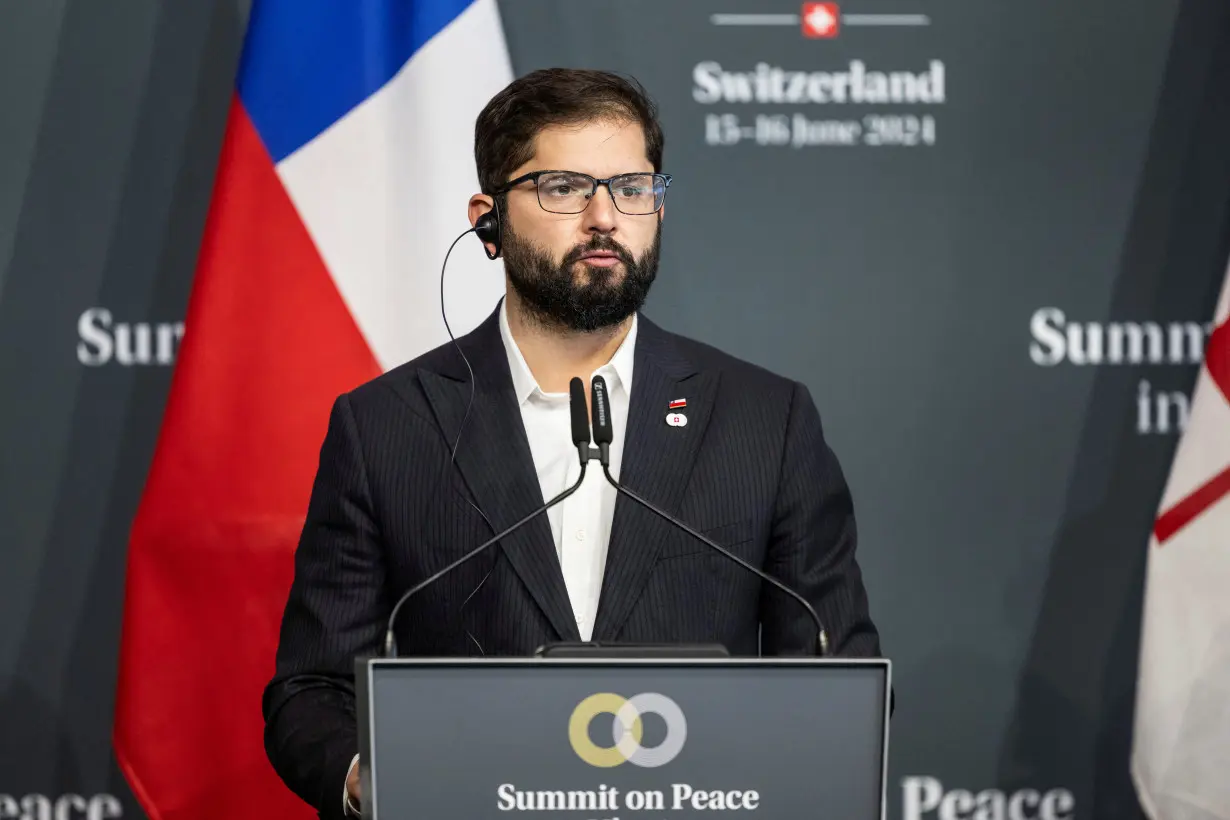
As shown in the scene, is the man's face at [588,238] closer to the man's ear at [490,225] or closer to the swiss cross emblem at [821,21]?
the man's ear at [490,225]

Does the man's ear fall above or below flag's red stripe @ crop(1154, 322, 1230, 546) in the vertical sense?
above

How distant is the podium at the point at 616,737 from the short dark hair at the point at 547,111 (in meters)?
1.04

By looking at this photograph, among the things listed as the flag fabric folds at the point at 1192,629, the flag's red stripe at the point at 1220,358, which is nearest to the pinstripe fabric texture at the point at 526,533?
the flag fabric folds at the point at 1192,629

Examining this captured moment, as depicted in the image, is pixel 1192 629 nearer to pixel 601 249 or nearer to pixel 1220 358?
pixel 1220 358

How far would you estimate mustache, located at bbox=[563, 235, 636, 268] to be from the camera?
2.14 m

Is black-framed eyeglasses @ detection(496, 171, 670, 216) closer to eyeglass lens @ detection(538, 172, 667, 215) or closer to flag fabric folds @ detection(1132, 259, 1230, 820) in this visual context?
eyeglass lens @ detection(538, 172, 667, 215)

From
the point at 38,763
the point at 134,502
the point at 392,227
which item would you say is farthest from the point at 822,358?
the point at 38,763

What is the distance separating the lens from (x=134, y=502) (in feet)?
10.1

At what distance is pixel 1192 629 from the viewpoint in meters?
2.71

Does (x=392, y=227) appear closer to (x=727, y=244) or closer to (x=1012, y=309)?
(x=727, y=244)

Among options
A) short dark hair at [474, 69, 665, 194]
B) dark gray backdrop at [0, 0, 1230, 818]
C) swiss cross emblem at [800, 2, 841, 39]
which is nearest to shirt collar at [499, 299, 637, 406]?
short dark hair at [474, 69, 665, 194]

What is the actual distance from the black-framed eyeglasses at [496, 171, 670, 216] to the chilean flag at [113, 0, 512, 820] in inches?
26.6

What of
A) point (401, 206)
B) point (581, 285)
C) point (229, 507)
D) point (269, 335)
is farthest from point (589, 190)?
point (229, 507)

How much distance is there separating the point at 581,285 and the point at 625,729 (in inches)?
35.4
